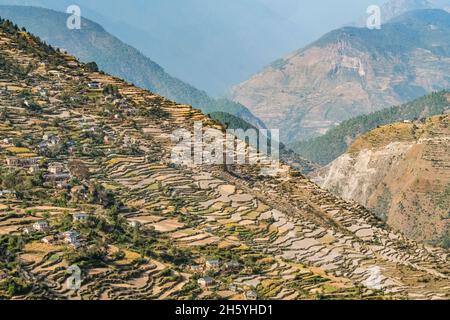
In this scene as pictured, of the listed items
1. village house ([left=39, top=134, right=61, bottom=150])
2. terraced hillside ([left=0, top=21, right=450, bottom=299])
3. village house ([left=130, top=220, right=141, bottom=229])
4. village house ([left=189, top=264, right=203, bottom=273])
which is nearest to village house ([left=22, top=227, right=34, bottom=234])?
terraced hillside ([left=0, top=21, right=450, bottom=299])

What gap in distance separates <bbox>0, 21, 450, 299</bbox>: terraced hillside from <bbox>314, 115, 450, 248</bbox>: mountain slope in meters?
48.5

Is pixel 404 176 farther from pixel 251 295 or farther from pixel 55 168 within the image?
pixel 251 295

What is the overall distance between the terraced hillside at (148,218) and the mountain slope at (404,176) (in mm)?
48537

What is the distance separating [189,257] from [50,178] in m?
10.5

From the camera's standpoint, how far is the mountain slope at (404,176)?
111763 mm

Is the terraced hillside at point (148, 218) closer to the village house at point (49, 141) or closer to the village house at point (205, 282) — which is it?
the village house at point (205, 282)

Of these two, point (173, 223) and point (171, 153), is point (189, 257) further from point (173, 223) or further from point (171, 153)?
point (171, 153)

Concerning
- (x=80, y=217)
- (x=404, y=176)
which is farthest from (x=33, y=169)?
(x=404, y=176)

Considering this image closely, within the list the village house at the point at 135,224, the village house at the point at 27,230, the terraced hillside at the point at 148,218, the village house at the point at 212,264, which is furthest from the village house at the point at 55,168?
the village house at the point at 212,264

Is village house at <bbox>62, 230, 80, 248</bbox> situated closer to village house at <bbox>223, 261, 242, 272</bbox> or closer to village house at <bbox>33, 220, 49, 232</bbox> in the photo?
village house at <bbox>33, 220, 49, 232</bbox>

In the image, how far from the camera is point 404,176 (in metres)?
124

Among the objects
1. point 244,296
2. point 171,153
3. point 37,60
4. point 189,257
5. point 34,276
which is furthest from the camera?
point 37,60

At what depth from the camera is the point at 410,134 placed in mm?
129375
